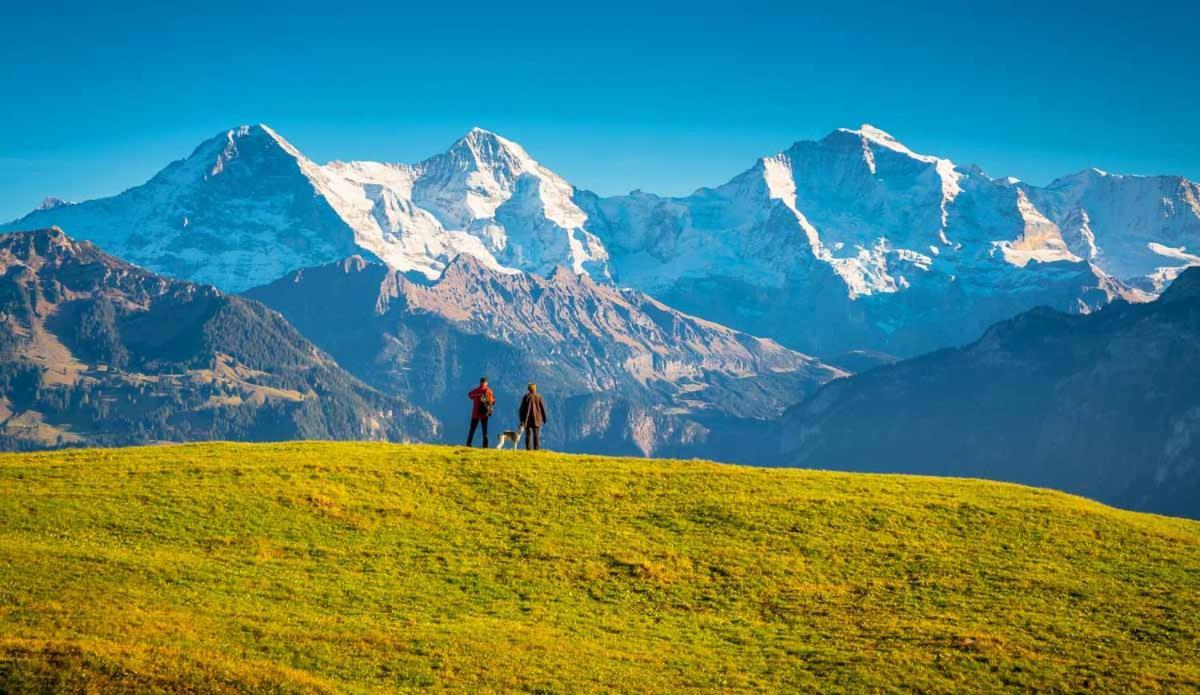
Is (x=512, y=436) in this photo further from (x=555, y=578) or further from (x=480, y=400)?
(x=555, y=578)

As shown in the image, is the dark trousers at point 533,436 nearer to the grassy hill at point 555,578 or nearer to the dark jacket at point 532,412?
the dark jacket at point 532,412

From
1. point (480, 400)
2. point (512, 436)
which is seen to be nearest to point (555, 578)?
point (480, 400)

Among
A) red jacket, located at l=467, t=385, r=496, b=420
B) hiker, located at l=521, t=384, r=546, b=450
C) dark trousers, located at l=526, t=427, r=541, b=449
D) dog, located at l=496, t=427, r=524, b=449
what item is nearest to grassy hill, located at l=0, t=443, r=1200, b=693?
hiker, located at l=521, t=384, r=546, b=450

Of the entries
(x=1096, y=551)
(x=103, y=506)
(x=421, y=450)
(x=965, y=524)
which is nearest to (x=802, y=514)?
(x=965, y=524)

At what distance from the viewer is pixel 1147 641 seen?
142 feet

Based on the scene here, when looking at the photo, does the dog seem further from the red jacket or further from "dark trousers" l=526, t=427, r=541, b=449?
the red jacket

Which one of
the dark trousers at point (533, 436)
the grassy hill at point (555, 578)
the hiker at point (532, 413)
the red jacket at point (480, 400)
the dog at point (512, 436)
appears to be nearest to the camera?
the grassy hill at point (555, 578)

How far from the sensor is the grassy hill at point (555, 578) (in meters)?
38.2

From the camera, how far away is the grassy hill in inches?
1502

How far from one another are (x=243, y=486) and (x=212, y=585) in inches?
467

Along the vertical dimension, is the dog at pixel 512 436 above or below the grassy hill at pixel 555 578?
above

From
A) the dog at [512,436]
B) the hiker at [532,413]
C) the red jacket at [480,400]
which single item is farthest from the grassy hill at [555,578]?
the dog at [512,436]

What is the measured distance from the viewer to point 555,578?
1863 inches

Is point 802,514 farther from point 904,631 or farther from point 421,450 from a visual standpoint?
point 421,450
